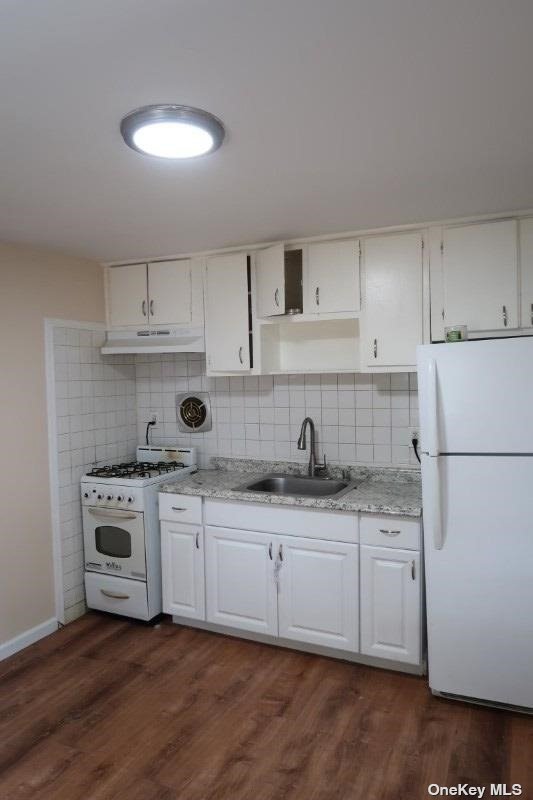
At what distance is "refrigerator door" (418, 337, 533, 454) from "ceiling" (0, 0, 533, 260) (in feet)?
2.31

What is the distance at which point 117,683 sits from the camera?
2789mm

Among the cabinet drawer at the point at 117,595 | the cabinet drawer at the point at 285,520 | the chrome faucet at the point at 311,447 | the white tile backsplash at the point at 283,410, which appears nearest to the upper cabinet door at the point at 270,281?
the white tile backsplash at the point at 283,410

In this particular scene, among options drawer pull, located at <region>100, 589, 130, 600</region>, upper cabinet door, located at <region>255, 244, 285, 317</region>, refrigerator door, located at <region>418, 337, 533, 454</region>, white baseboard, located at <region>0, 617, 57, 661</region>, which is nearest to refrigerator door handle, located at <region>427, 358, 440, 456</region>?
refrigerator door, located at <region>418, 337, 533, 454</region>

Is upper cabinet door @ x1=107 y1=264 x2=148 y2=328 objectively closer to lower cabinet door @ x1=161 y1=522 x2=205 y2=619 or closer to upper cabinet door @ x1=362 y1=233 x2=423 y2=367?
lower cabinet door @ x1=161 y1=522 x2=205 y2=619

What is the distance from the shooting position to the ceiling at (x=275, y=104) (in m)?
1.18

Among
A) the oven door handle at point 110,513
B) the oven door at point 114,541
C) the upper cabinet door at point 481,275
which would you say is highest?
the upper cabinet door at point 481,275

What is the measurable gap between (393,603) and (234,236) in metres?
2.16

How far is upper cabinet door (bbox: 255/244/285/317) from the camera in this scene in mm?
3092

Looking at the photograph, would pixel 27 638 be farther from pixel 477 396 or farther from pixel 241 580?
pixel 477 396

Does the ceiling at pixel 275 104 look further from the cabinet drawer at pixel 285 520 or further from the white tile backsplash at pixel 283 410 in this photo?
the cabinet drawer at pixel 285 520

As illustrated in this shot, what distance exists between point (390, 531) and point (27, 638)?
7.28 feet

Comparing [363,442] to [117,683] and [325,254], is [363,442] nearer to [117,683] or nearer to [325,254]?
[325,254]

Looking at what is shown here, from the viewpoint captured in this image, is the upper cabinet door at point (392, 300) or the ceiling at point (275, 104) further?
the upper cabinet door at point (392, 300)

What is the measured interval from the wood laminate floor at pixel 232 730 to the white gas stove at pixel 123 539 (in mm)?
342
